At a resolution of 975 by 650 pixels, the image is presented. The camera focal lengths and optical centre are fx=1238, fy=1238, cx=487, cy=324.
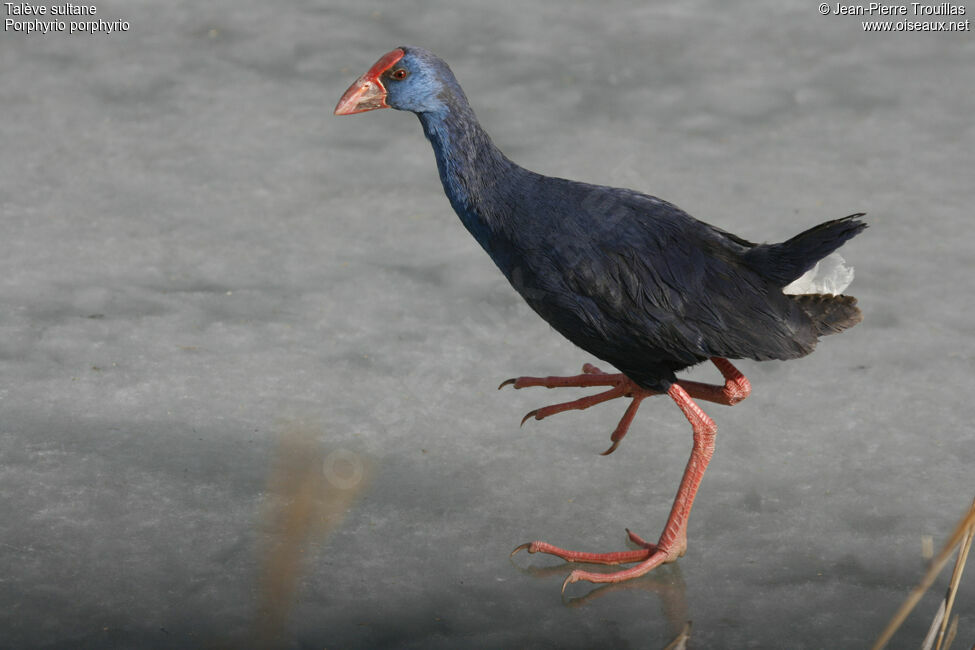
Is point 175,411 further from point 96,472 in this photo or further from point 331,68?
point 331,68

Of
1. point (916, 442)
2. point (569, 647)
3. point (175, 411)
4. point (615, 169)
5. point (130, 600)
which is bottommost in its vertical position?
point (569, 647)

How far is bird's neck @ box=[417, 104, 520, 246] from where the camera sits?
3.46 metres

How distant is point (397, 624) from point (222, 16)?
194 inches

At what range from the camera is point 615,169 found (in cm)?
586

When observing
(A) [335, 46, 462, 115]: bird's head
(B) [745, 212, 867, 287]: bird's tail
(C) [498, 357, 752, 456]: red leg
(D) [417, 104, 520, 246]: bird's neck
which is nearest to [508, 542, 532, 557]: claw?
(C) [498, 357, 752, 456]: red leg

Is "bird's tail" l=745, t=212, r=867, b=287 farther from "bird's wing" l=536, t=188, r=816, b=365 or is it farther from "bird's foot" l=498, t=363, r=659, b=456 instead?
"bird's foot" l=498, t=363, r=659, b=456

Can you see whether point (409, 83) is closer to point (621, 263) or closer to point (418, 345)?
point (621, 263)

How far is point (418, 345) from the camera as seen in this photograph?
15.1 feet

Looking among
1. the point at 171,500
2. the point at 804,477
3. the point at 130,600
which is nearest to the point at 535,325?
the point at 804,477

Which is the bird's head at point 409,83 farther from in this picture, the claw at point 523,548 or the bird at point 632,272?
the claw at point 523,548

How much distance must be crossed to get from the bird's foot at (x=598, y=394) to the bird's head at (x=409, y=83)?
3.12 feet

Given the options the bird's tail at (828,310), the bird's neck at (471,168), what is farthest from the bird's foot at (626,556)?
the bird's neck at (471,168)

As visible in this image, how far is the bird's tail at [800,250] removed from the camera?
3.19 m

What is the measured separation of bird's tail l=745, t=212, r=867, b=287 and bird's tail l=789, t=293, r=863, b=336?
103 millimetres
